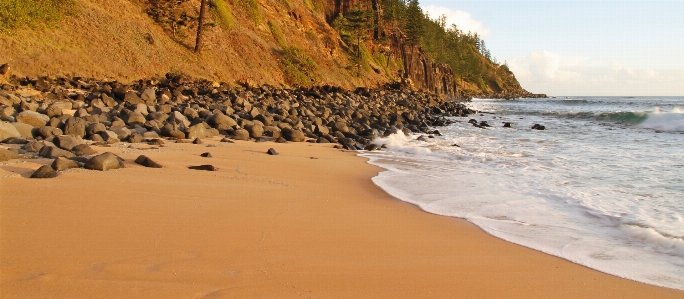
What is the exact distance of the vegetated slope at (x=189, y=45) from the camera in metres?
15.7

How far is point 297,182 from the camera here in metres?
5.75

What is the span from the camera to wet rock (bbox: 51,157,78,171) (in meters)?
4.75

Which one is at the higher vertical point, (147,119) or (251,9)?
(251,9)

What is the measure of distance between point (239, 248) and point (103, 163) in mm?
2707

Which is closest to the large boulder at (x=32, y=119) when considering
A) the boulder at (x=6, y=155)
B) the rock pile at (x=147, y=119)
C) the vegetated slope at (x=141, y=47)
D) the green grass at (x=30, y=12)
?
the rock pile at (x=147, y=119)

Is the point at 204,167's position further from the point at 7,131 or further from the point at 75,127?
the point at 7,131

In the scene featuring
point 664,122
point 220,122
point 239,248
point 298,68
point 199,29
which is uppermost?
point 199,29

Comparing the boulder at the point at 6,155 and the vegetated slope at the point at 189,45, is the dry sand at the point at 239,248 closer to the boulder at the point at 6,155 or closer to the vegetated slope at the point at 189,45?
the boulder at the point at 6,155

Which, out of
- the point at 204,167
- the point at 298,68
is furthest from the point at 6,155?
the point at 298,68

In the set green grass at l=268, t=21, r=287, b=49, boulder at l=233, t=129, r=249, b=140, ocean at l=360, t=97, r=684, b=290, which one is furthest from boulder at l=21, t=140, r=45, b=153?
green grass at l=268, t=21, r=287, b=49

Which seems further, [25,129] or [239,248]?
[25,129]

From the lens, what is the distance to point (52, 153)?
18.0ft

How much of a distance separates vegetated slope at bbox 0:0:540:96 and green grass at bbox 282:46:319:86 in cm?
6

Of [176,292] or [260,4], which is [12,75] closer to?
[176,292]
